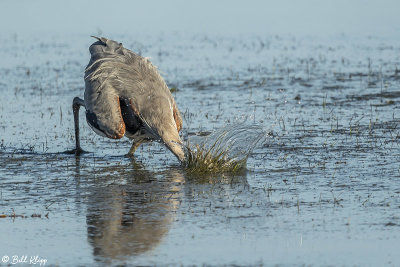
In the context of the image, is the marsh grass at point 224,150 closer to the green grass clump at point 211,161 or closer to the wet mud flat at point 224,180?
the green grass clump at point 211,161

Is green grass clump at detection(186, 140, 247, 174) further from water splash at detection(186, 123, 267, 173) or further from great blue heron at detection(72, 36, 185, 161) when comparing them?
great blue heron at detection(72, 36, 185, 161)

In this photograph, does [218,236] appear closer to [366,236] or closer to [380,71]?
[366,236]

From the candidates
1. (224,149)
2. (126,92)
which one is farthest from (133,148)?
(224,149)

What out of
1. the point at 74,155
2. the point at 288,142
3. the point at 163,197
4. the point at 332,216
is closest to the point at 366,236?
the point at 332,216

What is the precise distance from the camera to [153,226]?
6941 millimetres

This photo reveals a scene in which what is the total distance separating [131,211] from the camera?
7539 mm

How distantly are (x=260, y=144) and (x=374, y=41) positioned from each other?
44.3 feet

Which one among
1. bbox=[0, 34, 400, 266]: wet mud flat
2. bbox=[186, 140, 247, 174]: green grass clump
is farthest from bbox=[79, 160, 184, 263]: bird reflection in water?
bbox=[186, 140, 247, 174]: green grass clump
